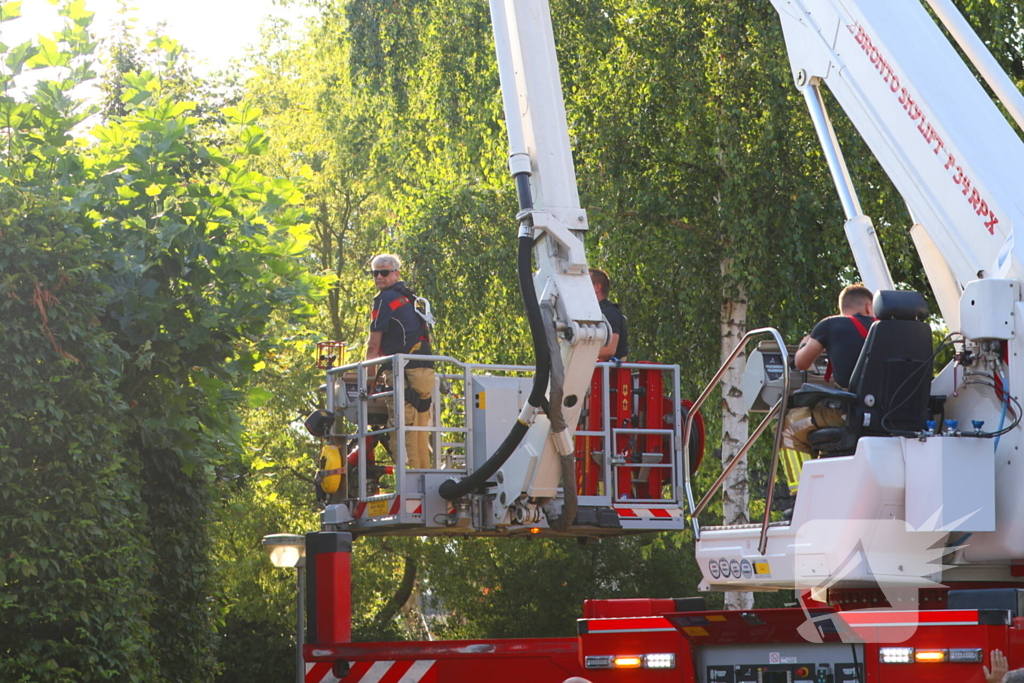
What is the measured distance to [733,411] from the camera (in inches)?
628

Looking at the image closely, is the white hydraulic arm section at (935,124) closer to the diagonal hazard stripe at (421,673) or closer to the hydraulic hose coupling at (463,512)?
the hydraulic hose coupling at (463,512)

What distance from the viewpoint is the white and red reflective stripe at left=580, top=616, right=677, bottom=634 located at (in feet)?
24.1

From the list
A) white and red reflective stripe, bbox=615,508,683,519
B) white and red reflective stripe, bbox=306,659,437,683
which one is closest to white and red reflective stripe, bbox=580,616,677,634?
white and red reflective stripe, bbox=306,659,437,683

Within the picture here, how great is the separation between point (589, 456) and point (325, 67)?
21.0 m

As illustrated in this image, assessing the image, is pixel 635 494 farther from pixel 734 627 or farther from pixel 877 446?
pixel 877 446

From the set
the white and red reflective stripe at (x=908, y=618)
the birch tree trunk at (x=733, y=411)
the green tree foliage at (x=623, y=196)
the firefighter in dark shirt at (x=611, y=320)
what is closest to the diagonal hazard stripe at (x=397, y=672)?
the firefighter in dark shirt at (x=611, y=320)

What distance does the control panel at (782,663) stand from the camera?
660cm

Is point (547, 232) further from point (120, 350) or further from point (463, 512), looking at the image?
point (120, 350)

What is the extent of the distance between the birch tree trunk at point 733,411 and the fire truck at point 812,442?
6.17 meters

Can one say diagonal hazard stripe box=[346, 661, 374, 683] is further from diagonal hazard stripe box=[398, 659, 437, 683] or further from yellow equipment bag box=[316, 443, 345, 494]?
yellow equipment bag box=[316, 443, 345, 494]

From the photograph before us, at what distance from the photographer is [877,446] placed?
6500 millimetres

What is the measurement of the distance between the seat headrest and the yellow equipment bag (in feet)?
14.2

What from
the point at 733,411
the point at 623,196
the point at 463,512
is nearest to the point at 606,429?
the point at 463,512

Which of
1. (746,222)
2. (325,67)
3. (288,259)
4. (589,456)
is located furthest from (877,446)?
(325,67)
